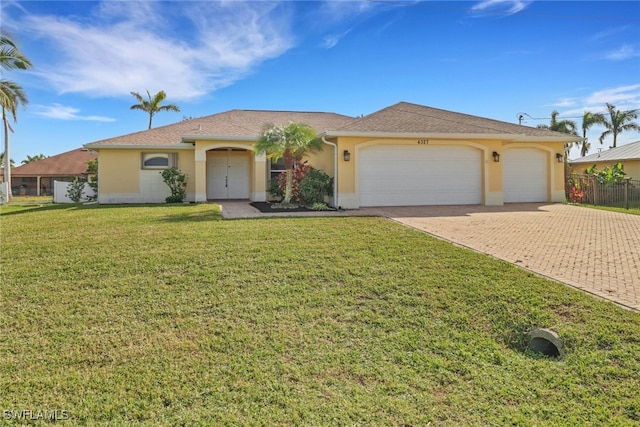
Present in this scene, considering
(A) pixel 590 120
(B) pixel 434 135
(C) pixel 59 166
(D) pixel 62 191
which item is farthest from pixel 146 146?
(A) pixel 590 120

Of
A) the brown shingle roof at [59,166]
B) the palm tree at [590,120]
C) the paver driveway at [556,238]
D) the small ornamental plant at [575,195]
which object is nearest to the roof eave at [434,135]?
the paver driveway at [556,238]

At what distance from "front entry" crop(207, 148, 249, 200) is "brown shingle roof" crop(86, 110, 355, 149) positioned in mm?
1520

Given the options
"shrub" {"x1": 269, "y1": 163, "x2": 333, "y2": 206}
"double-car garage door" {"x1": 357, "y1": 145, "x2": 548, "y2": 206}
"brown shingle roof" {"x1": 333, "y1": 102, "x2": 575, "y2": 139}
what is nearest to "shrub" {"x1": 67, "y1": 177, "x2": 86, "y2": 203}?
"shrub" {"x1": 269, "y1": 163, "x2": 333, "y2": 206}

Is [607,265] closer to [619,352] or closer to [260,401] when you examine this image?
[619,352]

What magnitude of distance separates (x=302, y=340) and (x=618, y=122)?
47.0 metres

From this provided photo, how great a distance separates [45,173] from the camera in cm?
3791

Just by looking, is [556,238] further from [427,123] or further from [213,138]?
[213,138]

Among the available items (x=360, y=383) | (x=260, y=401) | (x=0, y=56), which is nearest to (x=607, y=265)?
(x=360, y=383)

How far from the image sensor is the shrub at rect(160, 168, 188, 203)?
1788 centimetres

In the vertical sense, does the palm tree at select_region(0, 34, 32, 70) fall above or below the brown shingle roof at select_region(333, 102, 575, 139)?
above

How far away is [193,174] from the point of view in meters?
19.1

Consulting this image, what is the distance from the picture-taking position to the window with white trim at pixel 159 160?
Answer: 1889cm

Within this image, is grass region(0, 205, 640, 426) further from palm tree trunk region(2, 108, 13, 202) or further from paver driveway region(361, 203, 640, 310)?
palm tree trunk region(2, 108, 13, 202)

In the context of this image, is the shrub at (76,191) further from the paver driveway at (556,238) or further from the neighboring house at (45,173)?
the paver driveway at (556,238)
